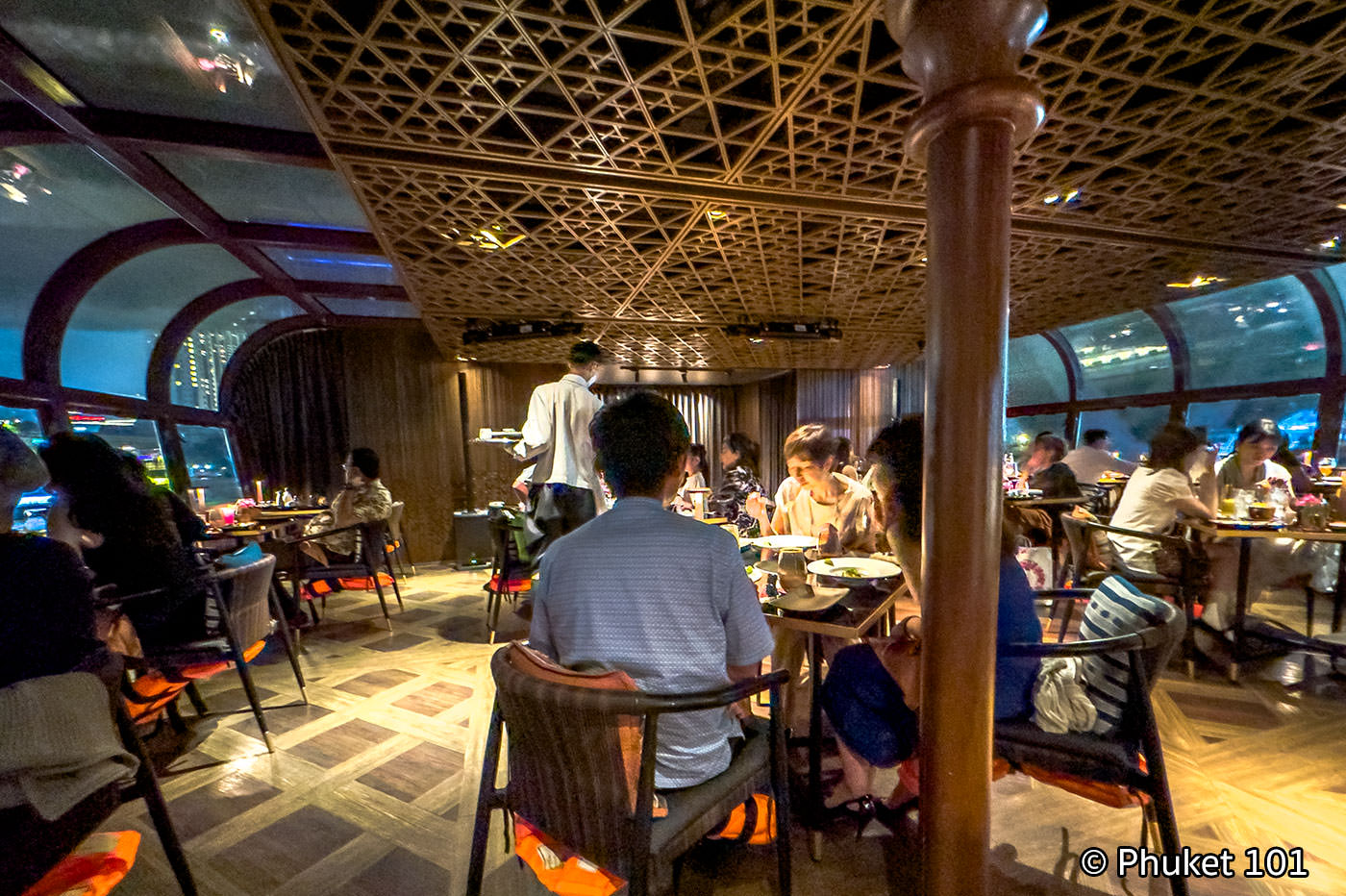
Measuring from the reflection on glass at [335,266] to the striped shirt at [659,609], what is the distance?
15.7 feet

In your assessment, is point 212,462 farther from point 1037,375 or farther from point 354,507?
point 1037,375

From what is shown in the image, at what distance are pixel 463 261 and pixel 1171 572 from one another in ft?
18.3

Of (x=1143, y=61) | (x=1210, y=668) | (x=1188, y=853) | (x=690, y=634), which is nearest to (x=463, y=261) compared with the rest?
(x=690, y=634)

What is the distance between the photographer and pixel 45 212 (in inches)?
137

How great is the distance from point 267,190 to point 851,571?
15.7 ft

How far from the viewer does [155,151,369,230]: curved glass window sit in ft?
10.9

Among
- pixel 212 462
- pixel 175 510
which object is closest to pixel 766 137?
pixel 175 510

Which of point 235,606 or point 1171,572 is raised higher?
point 235,606

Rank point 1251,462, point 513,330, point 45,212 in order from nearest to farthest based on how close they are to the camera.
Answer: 1. point 45,212
2. point 1251,462
3. point 513,330

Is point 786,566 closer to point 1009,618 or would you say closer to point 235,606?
point 1009,618

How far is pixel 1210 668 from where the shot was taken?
3.24 meters

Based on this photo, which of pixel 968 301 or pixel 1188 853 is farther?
pixel 1188 853

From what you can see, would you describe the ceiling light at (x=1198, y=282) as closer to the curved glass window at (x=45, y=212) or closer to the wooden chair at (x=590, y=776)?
the wooden chair at (x=590, y=776)

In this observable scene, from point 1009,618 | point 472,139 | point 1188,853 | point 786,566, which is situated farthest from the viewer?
point 472,139
